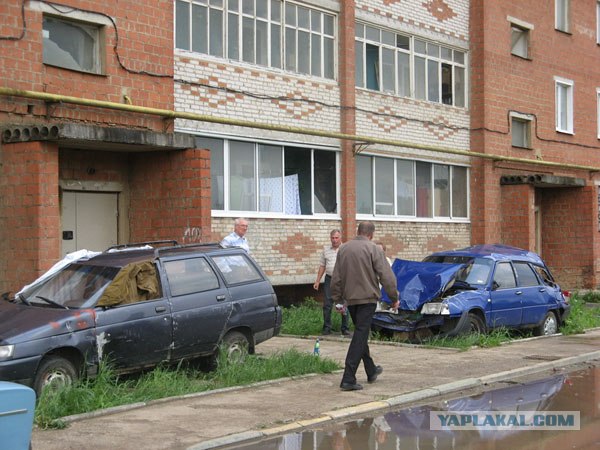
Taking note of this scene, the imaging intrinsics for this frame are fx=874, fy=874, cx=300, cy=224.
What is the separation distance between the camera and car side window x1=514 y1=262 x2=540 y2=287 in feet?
49.2

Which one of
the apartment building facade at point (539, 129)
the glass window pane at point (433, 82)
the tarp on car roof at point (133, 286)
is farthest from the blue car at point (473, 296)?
the apartment building facade at point (539, 129)

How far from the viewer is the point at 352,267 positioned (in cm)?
984

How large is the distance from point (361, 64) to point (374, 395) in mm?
12507

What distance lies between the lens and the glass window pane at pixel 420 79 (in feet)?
73.1

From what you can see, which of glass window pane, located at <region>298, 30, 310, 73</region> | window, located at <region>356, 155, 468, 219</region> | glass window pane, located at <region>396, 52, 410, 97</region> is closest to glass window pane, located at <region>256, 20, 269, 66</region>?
glass window pane, located at <region>298, 30, 310, 73</region>

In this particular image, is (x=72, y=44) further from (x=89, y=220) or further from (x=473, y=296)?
(x=473, y=296)

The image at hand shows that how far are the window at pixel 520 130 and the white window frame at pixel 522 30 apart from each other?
71.5 inches

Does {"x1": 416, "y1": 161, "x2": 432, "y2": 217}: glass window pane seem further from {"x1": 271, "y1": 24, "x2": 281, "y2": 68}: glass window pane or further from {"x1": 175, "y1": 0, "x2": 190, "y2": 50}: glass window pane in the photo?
{"x1": 175, "y1": 0, "x2": 190, "y2": 50}: glass window pane

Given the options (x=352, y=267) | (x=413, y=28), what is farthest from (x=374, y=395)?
(x=413, y=28)

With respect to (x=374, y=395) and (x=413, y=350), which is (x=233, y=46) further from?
(x=374, y=395)

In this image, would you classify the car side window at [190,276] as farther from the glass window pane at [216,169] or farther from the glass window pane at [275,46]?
the glass window pane at [275,46]

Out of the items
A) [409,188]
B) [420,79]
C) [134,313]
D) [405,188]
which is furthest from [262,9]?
[134,313]

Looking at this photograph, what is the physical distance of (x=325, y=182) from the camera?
19.5 meters

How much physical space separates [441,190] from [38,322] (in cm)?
1561
